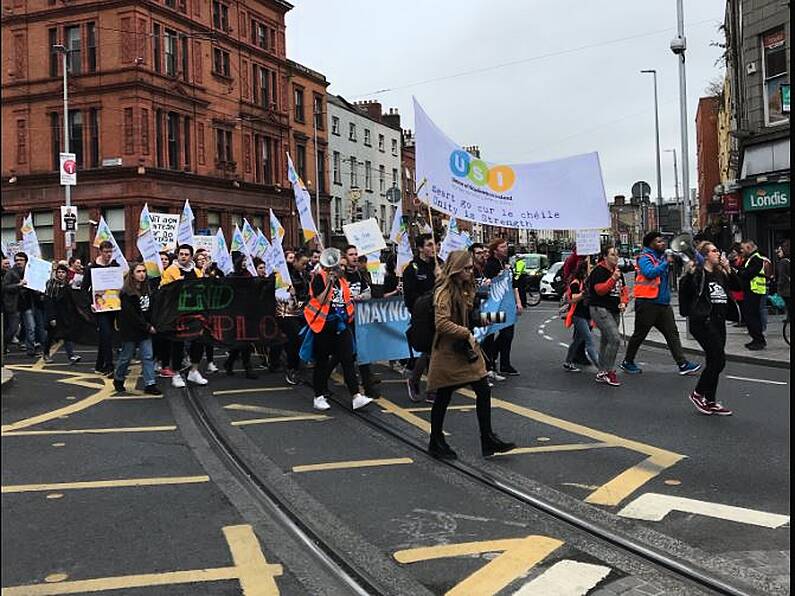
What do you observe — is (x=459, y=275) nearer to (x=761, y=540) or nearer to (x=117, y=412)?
(x=761, y=540)

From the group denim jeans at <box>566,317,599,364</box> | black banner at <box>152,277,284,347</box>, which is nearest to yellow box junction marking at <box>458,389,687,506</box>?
denim jeans at <box>566,317,599,364</box>

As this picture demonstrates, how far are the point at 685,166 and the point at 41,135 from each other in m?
28.8

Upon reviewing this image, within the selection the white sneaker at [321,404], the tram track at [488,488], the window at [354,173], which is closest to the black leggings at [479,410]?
the tram track at [488,488]

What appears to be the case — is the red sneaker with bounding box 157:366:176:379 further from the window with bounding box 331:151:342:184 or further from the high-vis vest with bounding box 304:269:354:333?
the window with bounding box 331:151:342:184

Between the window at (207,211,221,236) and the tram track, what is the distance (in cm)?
3535

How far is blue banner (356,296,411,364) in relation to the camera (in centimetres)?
1014

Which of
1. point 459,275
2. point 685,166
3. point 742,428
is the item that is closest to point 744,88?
point 685,166

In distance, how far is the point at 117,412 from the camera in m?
8.77

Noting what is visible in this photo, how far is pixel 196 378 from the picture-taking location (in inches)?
423

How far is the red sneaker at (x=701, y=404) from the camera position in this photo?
26.4ft

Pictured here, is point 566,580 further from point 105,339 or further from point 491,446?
point 105,339

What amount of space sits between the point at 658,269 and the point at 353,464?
5791 millimetres

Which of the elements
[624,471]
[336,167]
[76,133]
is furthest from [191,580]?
[336,167]

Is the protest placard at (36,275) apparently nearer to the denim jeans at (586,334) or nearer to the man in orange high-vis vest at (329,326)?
the man in orange high-vis vest at (329,326)
